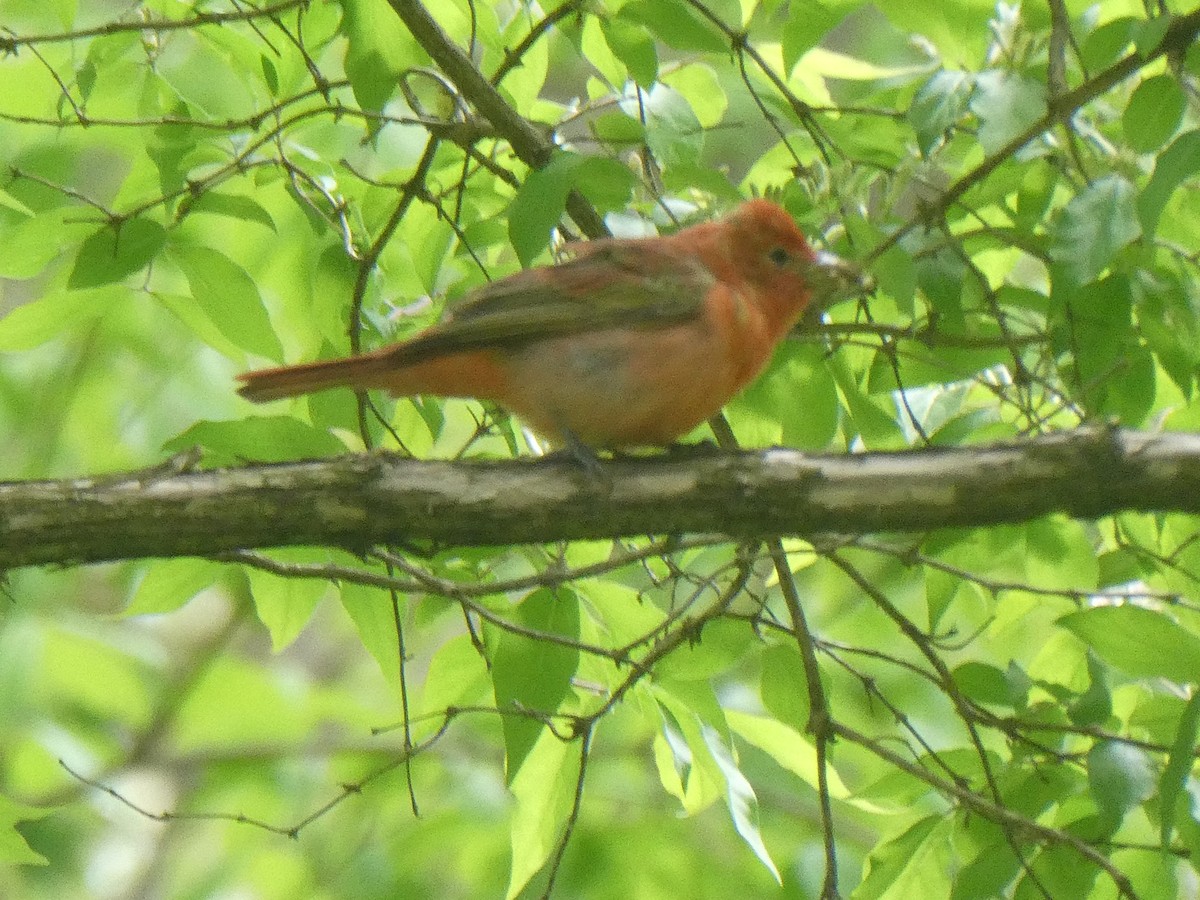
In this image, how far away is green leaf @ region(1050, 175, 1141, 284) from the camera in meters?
2.72

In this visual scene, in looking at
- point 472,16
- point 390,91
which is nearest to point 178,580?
point 390,91

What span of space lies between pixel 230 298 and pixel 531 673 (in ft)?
3.64

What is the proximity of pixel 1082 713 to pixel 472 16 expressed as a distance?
1933mm

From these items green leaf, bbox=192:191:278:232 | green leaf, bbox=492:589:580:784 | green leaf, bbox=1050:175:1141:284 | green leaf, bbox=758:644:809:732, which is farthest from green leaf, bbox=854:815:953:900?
green leaf, bbox=192:191:278:232

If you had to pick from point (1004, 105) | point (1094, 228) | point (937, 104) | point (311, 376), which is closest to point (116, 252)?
point (311, 376)

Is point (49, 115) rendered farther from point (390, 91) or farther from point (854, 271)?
point (854, 271)

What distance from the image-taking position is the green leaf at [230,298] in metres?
3.26

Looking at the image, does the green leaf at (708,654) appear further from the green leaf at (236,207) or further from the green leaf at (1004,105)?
the green leaf at (236,207)

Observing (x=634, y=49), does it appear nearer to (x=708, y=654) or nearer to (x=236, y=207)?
(x=236, y=207)

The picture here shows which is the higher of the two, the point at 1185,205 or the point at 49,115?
the point at 49,115

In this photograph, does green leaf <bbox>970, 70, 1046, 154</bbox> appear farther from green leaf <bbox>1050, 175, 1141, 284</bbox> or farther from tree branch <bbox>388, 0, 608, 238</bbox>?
tree branch <bbox>388, 0, 608, 238</bbox>

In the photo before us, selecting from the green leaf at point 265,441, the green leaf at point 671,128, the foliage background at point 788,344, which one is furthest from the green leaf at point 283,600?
the green leaf at point 671,128

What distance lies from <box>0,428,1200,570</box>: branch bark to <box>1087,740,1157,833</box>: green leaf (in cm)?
45

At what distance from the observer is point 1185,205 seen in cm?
316
